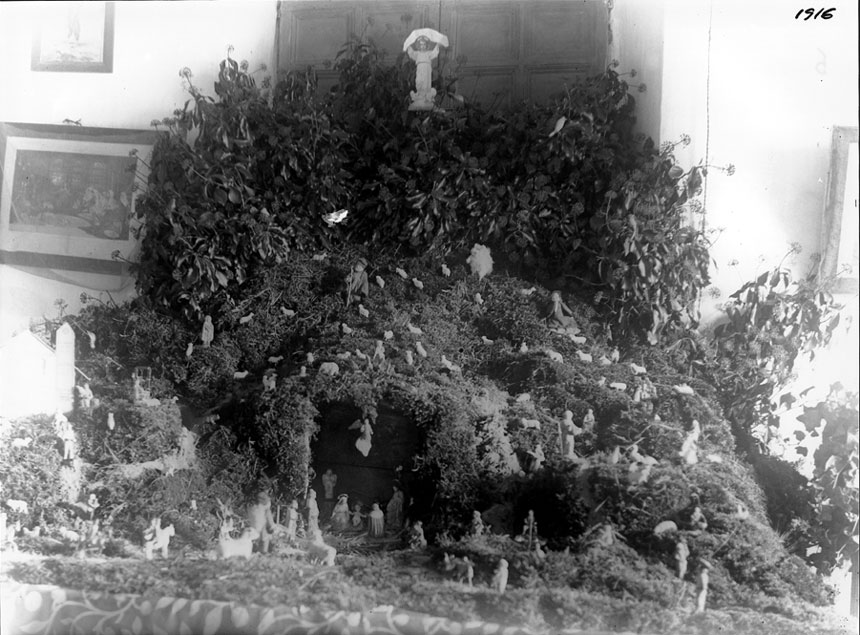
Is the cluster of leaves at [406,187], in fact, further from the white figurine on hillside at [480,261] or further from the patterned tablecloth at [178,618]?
the patterned tablecloth at [178,618]

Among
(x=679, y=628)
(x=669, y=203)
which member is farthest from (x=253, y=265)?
(x=679, y=628)

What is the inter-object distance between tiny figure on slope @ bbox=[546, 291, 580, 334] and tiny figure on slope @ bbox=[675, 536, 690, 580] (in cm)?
66

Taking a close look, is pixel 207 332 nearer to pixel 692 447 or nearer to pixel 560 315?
pixel 560 315

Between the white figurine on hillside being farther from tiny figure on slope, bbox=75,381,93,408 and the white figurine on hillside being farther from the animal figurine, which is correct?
tiny figure on slope, bbox=75,381,93,408

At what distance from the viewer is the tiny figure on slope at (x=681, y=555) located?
2.36 metres

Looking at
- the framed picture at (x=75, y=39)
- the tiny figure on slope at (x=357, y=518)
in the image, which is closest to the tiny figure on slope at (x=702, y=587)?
the tiny figure on slope at (x=357, y=518)

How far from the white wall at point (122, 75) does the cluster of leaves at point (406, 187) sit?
0.09m

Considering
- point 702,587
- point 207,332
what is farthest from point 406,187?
point 702,587

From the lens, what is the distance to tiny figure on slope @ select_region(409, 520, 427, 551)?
2449mm

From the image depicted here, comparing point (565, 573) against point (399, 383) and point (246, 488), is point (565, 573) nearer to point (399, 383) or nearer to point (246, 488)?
point (399, 383)

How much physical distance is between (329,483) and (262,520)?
0.76ft

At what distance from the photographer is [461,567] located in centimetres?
243

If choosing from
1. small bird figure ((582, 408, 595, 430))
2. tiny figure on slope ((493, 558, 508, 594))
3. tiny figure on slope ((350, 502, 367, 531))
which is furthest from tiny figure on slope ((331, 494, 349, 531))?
small bird figure ((582, 408, 595, 430))

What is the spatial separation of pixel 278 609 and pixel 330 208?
119 cm
